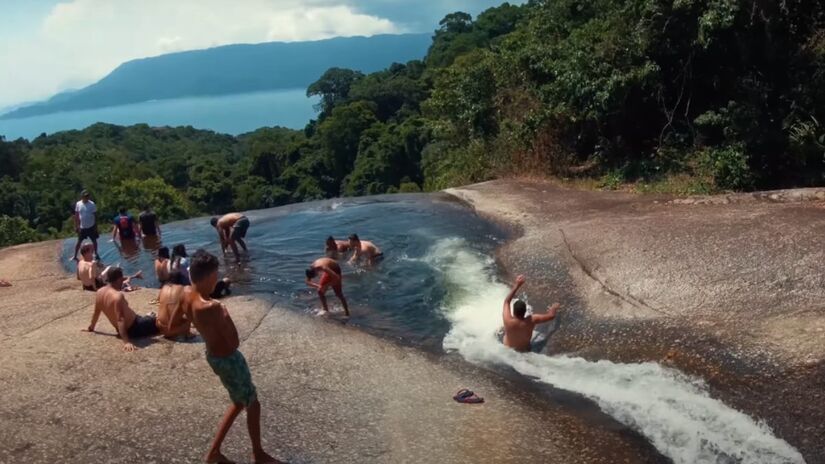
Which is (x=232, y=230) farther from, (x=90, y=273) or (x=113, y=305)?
(x=113, y=305)

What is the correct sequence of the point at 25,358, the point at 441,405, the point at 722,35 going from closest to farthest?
the point at 441,405 → the point at 25,358 → the point at 722,35

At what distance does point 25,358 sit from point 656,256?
9.77 metres

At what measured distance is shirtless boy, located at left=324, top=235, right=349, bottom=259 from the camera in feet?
53.7

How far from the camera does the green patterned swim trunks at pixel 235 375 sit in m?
6.72

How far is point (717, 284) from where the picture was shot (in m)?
11.0

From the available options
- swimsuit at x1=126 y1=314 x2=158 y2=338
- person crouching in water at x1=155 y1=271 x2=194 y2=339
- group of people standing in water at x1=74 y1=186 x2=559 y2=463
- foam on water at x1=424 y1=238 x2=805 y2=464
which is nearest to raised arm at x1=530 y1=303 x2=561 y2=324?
group of people standing in water at x1=74 y1=186 x2=559 y2=463

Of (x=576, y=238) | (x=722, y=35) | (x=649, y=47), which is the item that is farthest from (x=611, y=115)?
(x=576, y=238)

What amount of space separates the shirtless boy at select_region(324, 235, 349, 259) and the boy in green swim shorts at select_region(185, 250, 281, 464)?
9431 millimetres

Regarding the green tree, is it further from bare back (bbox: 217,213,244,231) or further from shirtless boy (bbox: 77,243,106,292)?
shirtless boy (bbox: 77,243,106,292)

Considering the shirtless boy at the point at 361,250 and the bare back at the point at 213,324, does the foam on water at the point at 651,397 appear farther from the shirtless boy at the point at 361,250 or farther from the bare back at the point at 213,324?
the bare back at the point at 213,324

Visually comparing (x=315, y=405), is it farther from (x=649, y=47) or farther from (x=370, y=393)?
(x=649, y=47)

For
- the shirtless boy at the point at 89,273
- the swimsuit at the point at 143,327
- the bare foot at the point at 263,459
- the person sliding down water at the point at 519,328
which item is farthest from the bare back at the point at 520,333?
the shirtless boy at the point at 89,273

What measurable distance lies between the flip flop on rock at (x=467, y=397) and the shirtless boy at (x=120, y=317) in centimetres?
461

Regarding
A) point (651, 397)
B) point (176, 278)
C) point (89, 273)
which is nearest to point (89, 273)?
point (89, 273)
